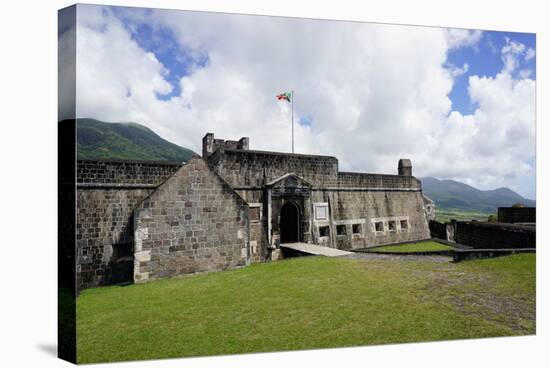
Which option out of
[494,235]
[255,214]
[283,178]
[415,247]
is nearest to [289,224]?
[255,214]

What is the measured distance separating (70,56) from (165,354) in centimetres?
585

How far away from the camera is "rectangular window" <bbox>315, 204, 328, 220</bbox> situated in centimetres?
1742

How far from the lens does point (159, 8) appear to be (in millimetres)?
7895

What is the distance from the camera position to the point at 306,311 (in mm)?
7840

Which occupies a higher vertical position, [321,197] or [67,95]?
[67,95]

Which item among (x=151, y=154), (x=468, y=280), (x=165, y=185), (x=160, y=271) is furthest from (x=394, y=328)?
(x=151, y=154)

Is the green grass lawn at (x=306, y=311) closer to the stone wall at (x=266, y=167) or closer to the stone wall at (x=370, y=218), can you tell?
the stone wall at (x=266, y=167)

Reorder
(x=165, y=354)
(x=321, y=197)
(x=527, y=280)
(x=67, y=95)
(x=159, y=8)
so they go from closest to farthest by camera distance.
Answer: (x=165, y=354) → (x=67, y=95) → (x=159, y=8) → (x=527, y=280) → (x=321, y=197)

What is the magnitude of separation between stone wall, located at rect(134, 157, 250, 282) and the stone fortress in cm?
3

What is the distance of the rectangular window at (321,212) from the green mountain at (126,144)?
40.8 m

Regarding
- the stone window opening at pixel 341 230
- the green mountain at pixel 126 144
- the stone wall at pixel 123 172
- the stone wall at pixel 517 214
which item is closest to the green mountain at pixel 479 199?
the stone wall at pixel 517 214

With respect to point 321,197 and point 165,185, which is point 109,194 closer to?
point 165,185

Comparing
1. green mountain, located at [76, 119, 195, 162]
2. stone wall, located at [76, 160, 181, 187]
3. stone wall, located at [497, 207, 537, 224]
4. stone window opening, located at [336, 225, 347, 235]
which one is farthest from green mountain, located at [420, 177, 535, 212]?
green mountain, located at [76, 119, 195, 162]

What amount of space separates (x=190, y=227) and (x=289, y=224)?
681cm
